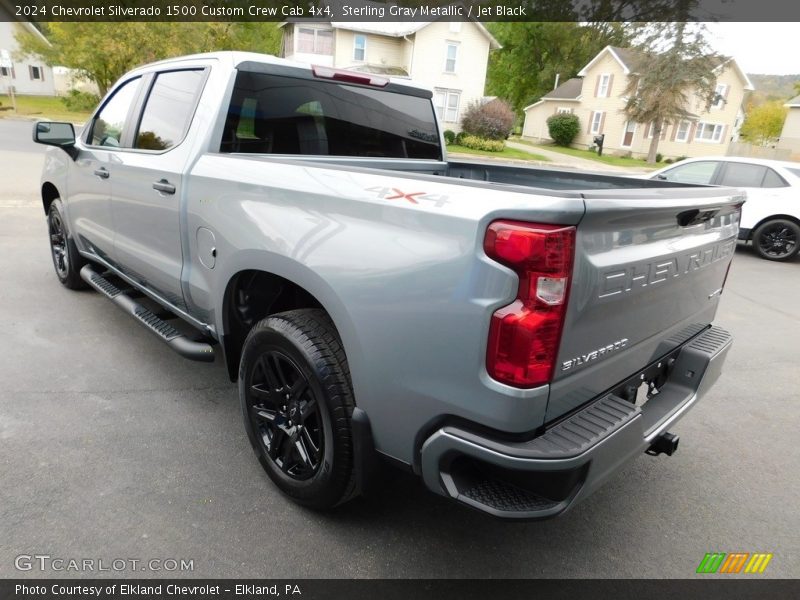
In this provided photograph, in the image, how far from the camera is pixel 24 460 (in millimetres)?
2785

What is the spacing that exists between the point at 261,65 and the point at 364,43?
34880 millimetres

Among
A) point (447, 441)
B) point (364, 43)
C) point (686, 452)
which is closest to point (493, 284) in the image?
point (447, 441)

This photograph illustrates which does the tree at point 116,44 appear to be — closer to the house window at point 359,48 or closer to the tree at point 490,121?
the house window at point 359,48

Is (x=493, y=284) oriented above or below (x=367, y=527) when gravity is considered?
above

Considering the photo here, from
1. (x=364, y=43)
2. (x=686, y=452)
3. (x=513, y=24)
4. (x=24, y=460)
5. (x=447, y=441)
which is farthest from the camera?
(x=513, y=24)

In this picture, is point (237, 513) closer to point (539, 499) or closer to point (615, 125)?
point (539, 499)

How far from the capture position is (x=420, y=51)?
3378cm

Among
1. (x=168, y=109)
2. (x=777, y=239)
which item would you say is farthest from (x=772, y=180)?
(x=168, y=109)

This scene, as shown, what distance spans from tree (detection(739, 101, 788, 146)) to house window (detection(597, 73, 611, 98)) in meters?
37.6

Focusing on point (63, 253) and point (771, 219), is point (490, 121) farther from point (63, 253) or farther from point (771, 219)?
point (63, 253)

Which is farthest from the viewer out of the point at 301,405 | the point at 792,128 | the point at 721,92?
the point at 792,128

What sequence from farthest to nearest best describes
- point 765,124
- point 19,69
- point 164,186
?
point 765,124 → point 19,69 → point 164,186

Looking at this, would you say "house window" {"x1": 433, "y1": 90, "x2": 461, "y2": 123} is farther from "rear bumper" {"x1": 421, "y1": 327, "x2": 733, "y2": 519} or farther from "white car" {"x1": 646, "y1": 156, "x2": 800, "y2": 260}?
"rear bumper" {"x1": 421, "y1": 327, "x2": 733, "y2": 519}

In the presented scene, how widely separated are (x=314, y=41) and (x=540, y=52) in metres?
29.3
